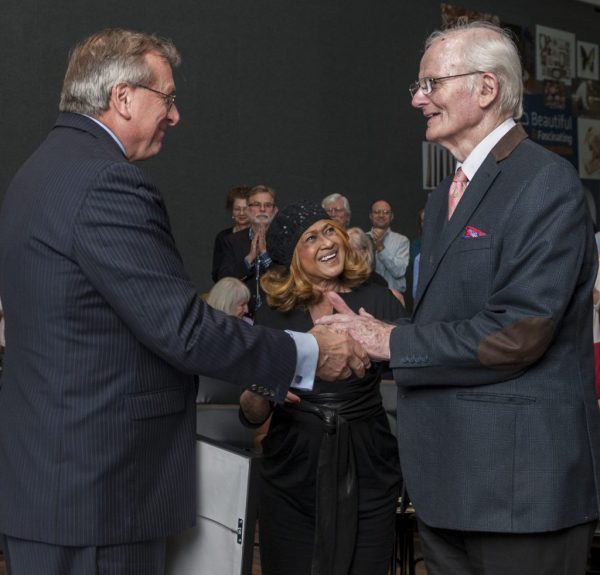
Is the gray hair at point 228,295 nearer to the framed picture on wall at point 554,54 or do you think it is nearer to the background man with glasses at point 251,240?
the background man with glasses at point 251,240

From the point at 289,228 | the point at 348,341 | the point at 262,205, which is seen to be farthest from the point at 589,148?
the point at 348,341

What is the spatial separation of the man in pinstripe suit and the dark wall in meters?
7.08

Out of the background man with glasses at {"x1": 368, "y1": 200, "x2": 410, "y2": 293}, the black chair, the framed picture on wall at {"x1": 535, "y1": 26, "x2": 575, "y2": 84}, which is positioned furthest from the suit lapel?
the framed picture on wall at {"x1": 535, "y1": 26, "x2": 575, "y2": 84}

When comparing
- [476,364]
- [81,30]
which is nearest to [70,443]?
[476,364]

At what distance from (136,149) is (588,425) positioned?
1.19m

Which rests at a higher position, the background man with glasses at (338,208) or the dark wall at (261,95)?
the dark wall at (261,95)

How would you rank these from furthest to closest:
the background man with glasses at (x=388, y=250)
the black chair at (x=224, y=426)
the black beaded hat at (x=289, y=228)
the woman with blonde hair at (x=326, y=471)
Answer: the background man with glasses at (x=388, y=250) < the black chair at (x=224, y=426) < the black beaded hat at (x=289, y=228) < the woman with blonde hair at (x=326, y=471)

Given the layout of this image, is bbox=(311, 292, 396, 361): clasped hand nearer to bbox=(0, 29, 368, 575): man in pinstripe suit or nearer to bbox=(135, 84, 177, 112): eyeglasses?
bbox=(0, 29, 368, 575): man in pinstripe suit

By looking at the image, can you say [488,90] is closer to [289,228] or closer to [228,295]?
[289,228]

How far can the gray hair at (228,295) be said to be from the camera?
18.3ft

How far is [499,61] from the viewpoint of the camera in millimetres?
2301

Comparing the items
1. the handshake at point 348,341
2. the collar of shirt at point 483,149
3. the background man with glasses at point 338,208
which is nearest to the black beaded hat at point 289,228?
the handshake at point 348,341

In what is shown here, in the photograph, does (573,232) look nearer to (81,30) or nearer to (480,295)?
(480,295)

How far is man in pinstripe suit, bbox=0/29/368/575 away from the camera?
2.06 m
